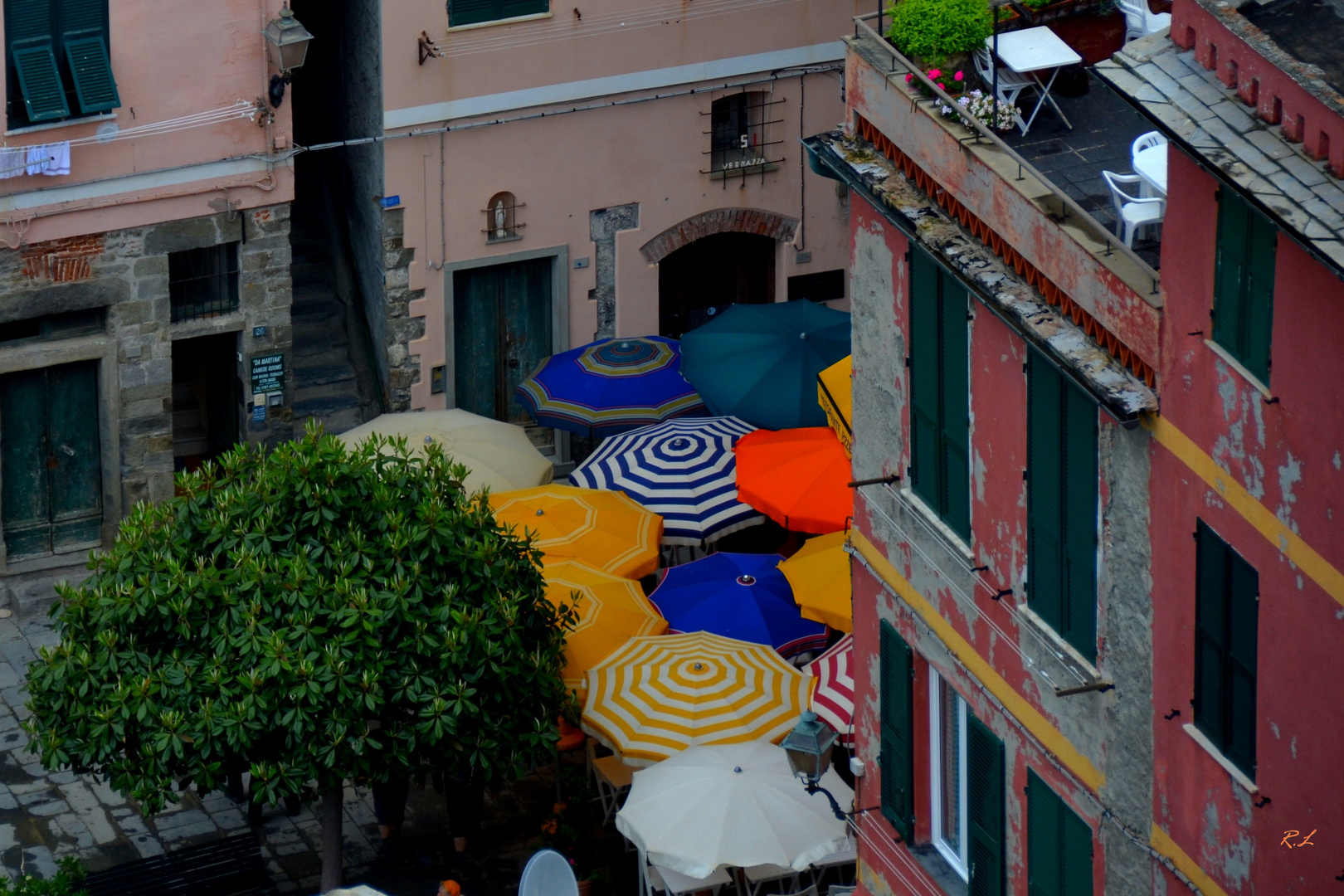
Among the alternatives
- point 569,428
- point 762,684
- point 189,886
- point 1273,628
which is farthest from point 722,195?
point 1273,628

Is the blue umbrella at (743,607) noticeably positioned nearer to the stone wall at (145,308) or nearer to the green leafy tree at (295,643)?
the green leafy tree at (295,643)

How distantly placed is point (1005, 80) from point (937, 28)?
63cm

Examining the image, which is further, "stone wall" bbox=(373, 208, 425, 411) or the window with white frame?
"stone wall" bbox=(373, 208, 425, 411)

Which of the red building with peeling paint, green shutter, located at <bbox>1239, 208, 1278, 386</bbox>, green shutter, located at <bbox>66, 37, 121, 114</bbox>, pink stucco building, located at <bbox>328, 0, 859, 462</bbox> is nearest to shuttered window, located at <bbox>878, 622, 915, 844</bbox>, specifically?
the red building with peeling paint

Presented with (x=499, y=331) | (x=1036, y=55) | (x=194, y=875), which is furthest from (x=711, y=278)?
(x=1036, y=55)

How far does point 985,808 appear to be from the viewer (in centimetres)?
1217

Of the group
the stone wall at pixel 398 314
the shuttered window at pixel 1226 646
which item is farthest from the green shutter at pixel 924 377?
the stone wall at pixel 398 314

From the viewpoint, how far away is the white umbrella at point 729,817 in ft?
52.0

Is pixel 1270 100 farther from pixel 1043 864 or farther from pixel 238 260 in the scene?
pixel 238 260

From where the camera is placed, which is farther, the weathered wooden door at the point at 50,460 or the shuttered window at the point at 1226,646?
the weathered wooden door at the point at 50,460

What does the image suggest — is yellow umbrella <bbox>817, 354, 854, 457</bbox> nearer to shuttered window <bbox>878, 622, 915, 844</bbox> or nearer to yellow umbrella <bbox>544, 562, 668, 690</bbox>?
yellow umbrella <bbox>544, 562, 668, 690</bbox>

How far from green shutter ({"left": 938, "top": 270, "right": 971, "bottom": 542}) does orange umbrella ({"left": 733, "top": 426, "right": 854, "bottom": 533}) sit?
25.3 ft

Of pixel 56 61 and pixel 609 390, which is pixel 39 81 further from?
pixel 609 390

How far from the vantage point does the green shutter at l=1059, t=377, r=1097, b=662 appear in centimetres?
1059
